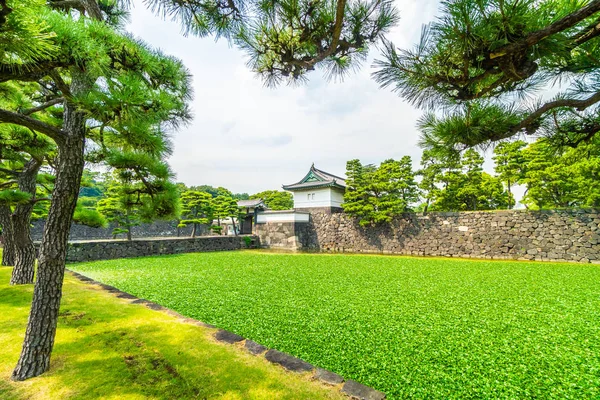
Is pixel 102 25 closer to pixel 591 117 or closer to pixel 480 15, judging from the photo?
pixel 480 15

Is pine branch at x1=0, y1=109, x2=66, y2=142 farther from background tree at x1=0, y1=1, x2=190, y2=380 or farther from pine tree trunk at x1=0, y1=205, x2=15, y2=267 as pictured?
pine tree trunk at x1=0, y1=205, x2=15, y2=267

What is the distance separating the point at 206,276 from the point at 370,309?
3262mm

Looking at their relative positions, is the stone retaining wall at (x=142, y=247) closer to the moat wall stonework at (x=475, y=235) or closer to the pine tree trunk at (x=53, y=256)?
the moat wall stonework at (x=475, y=235)

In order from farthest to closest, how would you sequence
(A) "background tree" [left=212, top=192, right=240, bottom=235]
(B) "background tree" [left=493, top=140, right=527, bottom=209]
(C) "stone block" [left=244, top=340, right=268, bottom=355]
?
(A) "background tree" [left=212, top=192, right=240, bottom=235]
(B) "background tree" [left=493, top=140, right=527, bottom=209]
(C) "stone block" [left=244, top=340, right=268, bottom=355]

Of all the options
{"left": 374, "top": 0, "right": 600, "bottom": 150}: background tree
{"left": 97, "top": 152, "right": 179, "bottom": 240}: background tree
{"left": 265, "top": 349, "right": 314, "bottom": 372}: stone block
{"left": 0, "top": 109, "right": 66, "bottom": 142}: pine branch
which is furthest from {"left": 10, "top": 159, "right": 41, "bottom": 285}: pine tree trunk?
{"left": 374, "top": 0, "right": 600, "bottom": 150}: background tree

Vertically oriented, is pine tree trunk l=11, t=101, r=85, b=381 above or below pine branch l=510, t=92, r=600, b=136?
below

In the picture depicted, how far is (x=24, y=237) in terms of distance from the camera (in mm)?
3410

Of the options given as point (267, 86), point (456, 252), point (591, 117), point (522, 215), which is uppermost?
point (267, 86)

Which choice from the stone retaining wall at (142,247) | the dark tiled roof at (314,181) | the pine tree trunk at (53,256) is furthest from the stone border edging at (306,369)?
the dark tiled roof at (314,181)

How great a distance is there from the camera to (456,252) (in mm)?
8500

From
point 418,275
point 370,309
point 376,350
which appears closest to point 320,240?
point 418,275

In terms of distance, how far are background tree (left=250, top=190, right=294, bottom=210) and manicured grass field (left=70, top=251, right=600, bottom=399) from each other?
1401cm

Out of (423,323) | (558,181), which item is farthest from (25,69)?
(558,181)

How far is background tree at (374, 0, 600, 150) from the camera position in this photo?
3.27ft
